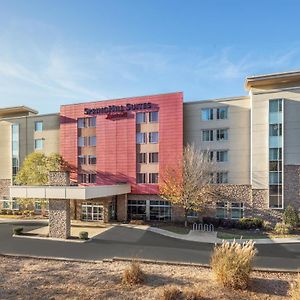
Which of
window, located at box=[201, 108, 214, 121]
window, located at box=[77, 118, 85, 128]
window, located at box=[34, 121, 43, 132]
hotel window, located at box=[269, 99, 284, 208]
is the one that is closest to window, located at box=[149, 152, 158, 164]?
window, located at box=[201, 108, 214, 121]

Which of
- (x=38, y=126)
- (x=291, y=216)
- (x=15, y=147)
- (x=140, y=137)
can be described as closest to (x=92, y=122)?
(x=140, y=137)

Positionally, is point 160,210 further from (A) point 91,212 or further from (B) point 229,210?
(A) point 91,212

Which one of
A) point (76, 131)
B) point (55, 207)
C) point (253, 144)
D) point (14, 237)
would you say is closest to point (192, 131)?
point (253, 144)

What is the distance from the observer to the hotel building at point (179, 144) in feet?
107

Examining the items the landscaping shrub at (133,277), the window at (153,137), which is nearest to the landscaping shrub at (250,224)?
the window at (153,137)

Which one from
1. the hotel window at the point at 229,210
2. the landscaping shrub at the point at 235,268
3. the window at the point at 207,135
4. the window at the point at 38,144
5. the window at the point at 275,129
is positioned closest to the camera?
the landscaping shrub at the point at 235,268

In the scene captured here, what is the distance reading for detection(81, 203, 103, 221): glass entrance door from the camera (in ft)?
123

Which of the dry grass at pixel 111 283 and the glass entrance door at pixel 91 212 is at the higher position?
the dry grass at pixel 111 283

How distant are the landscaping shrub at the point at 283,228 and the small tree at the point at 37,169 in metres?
27.4

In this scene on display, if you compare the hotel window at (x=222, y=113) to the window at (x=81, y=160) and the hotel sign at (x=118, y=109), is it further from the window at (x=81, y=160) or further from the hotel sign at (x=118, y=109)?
the window at (x=81, y=160)

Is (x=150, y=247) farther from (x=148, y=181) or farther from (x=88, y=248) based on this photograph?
(x=148, y=181)

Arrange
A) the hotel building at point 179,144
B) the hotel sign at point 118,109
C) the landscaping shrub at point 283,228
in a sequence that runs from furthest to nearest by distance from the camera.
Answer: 1. the hotel sign at point 118,109
2. the hotel building at point 179,144
3. the landscaping shrub at point 283,228

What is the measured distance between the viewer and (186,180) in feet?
108

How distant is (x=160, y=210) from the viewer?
37.4 metres
